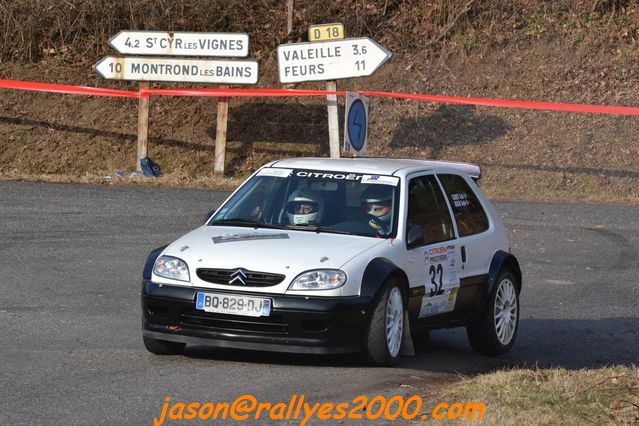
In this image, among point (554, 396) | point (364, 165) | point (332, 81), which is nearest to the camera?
point (554, 396)

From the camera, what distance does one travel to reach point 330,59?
20.8 metres

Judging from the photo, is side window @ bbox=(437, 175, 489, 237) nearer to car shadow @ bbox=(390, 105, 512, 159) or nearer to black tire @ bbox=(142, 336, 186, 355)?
black tire @ bbox=(142, 336, 186, 355)

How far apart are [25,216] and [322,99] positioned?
10.5 m

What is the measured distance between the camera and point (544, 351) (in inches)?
410

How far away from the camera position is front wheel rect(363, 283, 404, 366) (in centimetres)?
831

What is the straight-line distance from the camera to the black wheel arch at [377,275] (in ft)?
27.1

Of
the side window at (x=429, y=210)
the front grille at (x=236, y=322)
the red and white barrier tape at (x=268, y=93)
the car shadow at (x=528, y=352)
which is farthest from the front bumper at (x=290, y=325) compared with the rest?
the red and white barrier tape at (x=268, y=93)

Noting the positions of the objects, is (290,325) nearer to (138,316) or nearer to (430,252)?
(430,252)

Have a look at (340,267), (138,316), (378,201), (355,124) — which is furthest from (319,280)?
(355,124)

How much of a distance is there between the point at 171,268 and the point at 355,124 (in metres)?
9.71

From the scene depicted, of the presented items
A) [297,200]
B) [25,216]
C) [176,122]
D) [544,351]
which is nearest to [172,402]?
[297,200]

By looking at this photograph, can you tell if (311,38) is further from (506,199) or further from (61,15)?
(61,15)

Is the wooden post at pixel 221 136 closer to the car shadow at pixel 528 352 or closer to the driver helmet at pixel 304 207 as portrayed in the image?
the car shadow at pixel 528 352

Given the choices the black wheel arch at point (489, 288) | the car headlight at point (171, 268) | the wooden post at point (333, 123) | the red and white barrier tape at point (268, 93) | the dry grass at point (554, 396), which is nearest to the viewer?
the dry grass at point (554, 396)
